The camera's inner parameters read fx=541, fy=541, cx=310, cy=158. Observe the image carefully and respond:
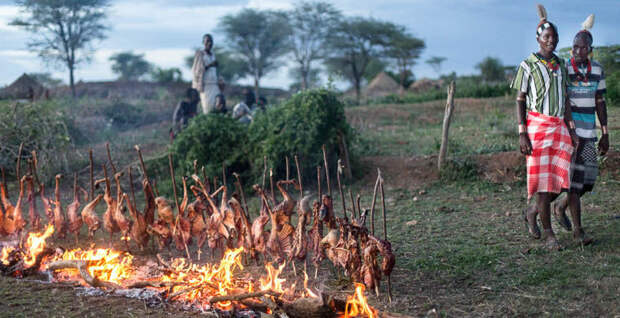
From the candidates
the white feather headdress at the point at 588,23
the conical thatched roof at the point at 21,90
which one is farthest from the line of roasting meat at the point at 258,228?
the conical thatched roof at the point at 21,90

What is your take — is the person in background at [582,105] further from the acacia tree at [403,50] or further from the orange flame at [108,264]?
the acacia tree at [403,50]

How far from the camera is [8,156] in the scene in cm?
966

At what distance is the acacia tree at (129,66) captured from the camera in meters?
37.4

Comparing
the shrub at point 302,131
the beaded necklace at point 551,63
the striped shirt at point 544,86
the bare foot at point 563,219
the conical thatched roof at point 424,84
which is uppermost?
the conical thatched roof at point 424,84

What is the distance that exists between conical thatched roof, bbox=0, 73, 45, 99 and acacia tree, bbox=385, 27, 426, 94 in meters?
17.8

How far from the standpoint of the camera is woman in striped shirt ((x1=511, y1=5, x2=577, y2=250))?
4.42m

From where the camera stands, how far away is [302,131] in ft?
26.1

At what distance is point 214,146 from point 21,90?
48.8ft

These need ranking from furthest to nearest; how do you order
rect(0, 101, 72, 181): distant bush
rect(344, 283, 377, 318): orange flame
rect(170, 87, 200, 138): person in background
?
rect(170, 87, 200, 138): person in background < rect(0, 101, 72, 181): distant bush < rect(344, 283, 377, 318): orange flame

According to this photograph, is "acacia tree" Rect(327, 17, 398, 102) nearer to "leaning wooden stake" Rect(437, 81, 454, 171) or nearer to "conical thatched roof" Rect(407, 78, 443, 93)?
"conical thatched roof" Rect(407, 78, 443, 93)

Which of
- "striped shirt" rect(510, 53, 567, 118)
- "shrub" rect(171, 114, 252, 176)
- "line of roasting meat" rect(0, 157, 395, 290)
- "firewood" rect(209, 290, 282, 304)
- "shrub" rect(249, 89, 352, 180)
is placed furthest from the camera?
"shrub" rect(171, 114, 252, 176)

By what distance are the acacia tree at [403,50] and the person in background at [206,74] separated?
60.9 ft

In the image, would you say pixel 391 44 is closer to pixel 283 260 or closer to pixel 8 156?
pixel 8 156

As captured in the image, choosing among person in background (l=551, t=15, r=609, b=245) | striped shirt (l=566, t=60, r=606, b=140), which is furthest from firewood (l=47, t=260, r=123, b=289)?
striped shirt (l=566, t=60, r=606, b=140)
